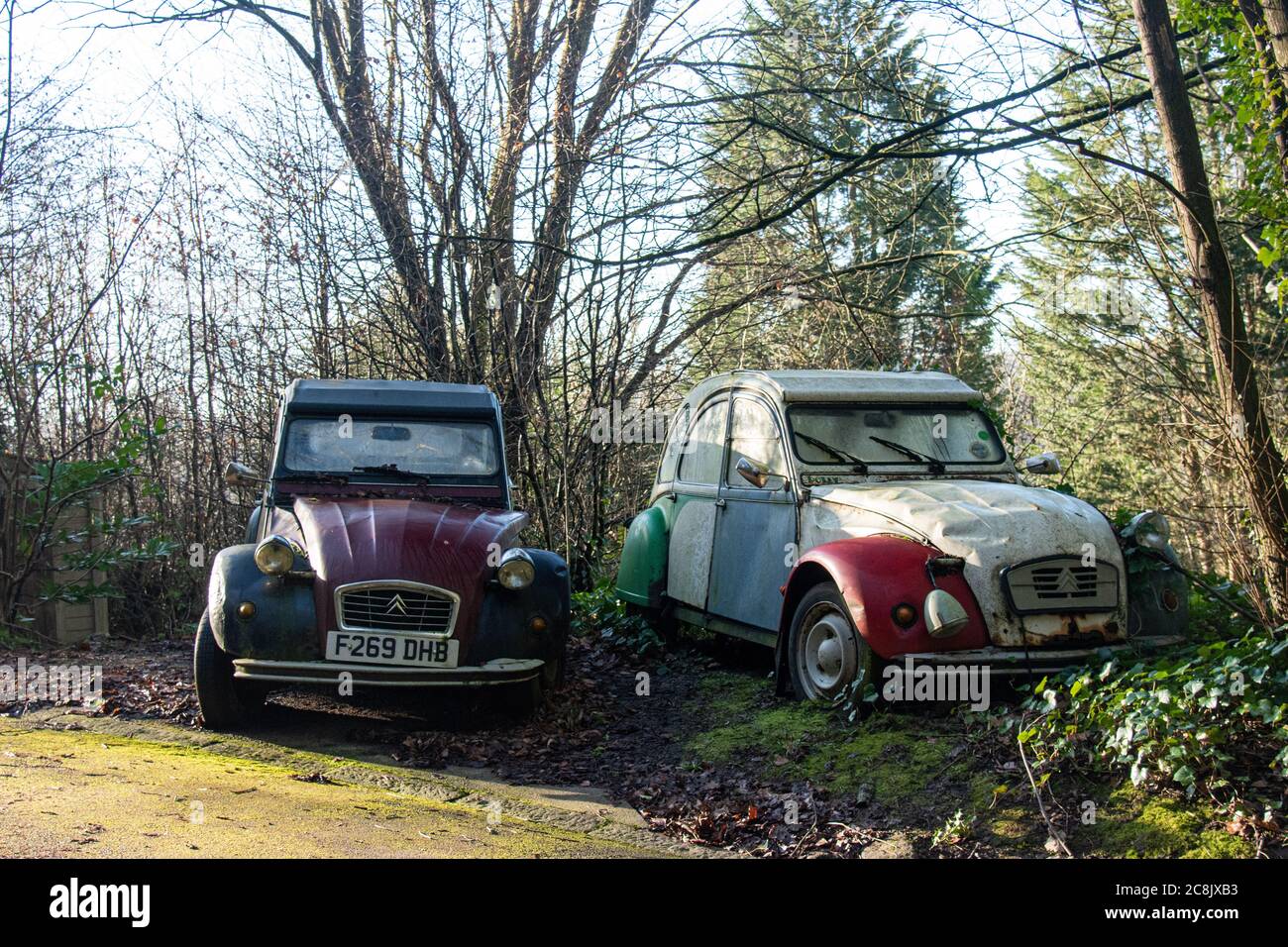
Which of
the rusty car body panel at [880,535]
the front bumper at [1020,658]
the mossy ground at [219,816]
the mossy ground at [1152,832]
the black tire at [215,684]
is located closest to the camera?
the mossy ground at [219,816]

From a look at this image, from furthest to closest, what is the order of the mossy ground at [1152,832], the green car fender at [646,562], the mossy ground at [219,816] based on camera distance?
1. the green car fender at [646,562]
2. the mossy ground at [1152,832]
3. the mossy ground at [219,816]

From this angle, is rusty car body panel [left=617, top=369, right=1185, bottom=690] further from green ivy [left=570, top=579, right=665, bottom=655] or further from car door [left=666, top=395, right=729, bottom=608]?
green ivy [left=570, top=579, right=665, bottom=655]

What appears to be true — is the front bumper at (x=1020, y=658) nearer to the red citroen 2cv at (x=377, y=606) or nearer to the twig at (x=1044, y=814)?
the twig at (x=1044, y=814)

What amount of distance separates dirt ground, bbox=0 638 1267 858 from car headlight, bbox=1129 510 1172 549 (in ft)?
5.35

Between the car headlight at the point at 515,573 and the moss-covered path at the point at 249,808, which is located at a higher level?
the car headlight at the point at 515,573

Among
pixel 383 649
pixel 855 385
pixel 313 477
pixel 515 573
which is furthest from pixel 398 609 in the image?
pixel 855 385

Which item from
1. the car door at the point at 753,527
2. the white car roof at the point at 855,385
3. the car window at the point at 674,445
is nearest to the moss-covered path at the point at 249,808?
the car door at the point at 753,527

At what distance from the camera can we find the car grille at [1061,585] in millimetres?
6191

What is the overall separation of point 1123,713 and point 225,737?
4517mm

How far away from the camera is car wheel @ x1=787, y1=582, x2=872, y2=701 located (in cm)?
638

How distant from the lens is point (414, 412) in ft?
27.5

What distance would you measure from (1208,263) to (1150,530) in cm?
150

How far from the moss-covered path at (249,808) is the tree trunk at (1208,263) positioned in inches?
151

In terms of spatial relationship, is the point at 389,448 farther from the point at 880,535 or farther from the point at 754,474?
the point at 880,535
